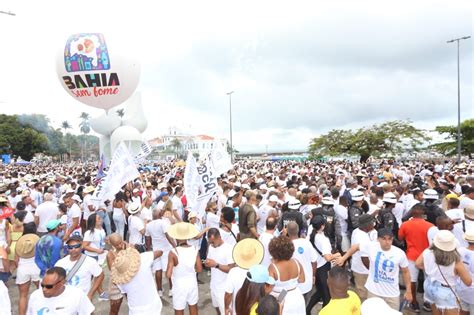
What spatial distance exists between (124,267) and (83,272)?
81 centimetres

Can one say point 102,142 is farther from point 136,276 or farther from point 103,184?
point 136,276

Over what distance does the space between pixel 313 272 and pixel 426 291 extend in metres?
1.26

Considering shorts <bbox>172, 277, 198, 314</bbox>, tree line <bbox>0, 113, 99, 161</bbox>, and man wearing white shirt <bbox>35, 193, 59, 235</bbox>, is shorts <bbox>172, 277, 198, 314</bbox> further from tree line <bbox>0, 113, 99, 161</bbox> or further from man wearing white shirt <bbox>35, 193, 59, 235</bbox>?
tree line <bbox>0, 113, 99, 161</bbox>

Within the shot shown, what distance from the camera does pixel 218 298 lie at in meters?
4.16

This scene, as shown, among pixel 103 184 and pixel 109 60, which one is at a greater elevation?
pixel 109 60

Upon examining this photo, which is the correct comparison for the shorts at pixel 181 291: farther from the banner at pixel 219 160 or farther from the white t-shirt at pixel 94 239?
the banner at pixel 219 160

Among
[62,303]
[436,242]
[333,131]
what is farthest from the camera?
[333,131]

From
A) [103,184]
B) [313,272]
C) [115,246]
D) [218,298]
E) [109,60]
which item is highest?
[109,60]

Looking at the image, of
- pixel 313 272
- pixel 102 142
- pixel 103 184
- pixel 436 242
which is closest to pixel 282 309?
pixel 313 272

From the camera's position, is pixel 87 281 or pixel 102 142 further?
pixel 102 142

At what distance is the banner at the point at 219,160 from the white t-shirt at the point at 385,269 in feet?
15.6

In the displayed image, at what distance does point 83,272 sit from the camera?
387 cm

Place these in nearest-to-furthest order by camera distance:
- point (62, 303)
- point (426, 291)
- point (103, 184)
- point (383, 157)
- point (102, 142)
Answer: point (62, 303) → point (426, 291) → point (103, 184) → point (383, 157) → point (102, 142)

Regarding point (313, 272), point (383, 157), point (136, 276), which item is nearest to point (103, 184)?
point (136, 276)
